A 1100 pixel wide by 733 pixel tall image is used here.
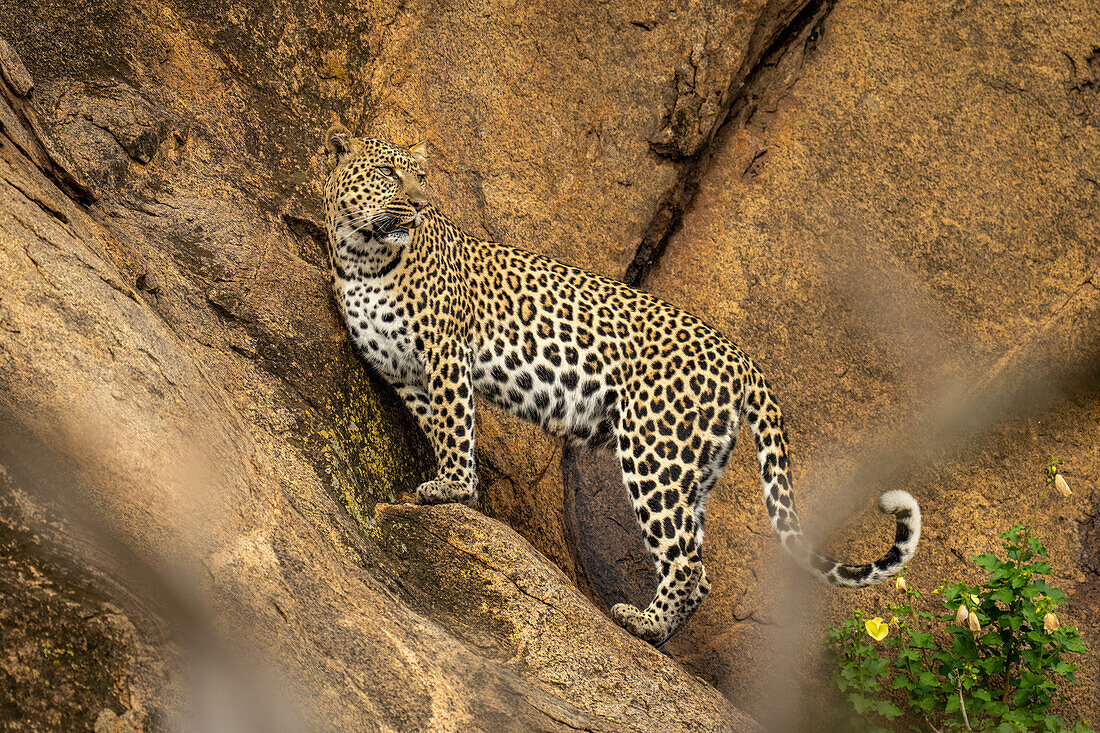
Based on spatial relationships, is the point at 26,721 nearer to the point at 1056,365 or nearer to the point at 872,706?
the point at 872,706

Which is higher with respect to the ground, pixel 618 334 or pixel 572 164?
pixel 572 164

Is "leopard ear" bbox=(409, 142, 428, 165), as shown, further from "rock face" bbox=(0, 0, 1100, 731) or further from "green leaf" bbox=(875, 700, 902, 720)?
"green leaf" bbox=(875, 700, 902, 720)

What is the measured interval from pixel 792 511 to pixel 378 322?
3.21 metres

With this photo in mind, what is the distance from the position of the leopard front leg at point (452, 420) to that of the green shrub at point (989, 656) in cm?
284

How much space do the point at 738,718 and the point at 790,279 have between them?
4275 millimetres

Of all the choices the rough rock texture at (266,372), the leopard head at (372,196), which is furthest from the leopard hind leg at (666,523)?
the leopard head at (372,196)

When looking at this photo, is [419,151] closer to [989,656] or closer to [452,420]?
[452,420]

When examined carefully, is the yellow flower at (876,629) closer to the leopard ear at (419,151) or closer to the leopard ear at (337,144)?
the leopard ear at (419,151)

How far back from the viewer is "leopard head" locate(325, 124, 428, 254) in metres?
7.00

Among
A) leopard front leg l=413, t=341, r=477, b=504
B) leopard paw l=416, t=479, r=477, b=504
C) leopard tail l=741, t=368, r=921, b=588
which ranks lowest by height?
leopard paw l=416, t=479, r=477, b=504

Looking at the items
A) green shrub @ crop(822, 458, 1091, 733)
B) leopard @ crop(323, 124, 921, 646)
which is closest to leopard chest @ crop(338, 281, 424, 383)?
leopard @ crop(323, 124, 921, 646)

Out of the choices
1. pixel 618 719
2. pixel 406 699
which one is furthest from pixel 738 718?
pixel 406 699

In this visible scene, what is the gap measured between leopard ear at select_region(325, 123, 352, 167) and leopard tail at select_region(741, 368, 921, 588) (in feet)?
11.3

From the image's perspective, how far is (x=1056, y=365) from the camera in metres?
8.72
